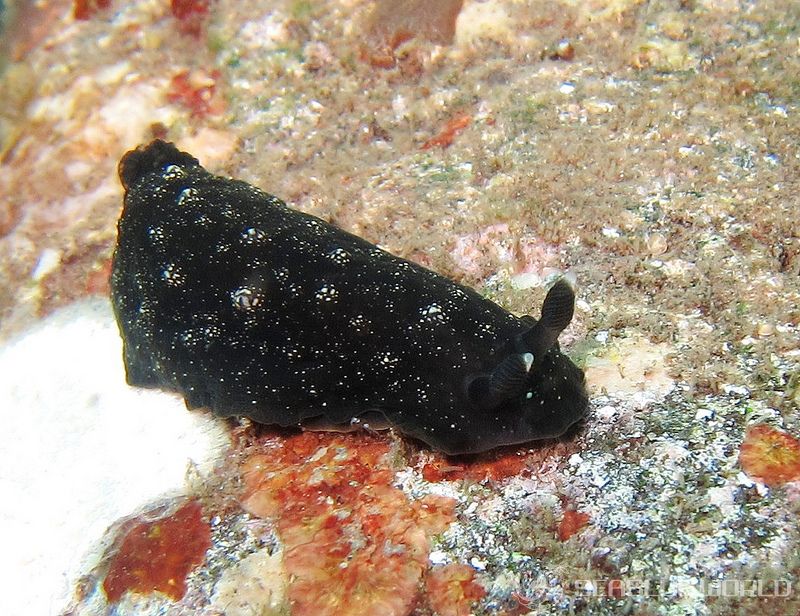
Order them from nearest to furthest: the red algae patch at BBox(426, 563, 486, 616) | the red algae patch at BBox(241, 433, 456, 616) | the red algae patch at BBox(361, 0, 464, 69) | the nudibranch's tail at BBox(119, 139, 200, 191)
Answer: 1. the red algae patch at BBox(426, 563, 486, 616)
2. the red algae patch at BBox(241, 433, 456, 616)
3. the nudibranch's tail at BBox(119, 139, 200, 191)
4. the red algae patch at BBox(361, 0, 464, 69)

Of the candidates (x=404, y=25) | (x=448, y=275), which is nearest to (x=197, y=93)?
(x=404, y=25)

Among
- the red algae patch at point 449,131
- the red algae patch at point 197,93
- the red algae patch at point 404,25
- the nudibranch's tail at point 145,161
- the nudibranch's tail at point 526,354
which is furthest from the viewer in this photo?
the red algae patch at point 197,93

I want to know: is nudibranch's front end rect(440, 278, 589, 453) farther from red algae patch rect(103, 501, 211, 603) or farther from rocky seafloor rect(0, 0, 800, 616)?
red algae patch rect(103, 501, 211, 603)

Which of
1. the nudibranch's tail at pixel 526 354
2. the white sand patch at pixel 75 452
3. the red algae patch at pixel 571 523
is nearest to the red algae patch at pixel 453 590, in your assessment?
the red algae patch at pixel 571 523

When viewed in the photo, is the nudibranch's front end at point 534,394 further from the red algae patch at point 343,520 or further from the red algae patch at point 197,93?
the red algae patch at point 197,93

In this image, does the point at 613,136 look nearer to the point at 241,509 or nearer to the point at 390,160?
the point at 390,160

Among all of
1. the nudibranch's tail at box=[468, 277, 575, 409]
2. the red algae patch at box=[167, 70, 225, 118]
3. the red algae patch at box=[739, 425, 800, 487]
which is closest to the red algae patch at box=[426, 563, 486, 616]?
the nudibranch's tail at box=[468, 277, 575, 409]
